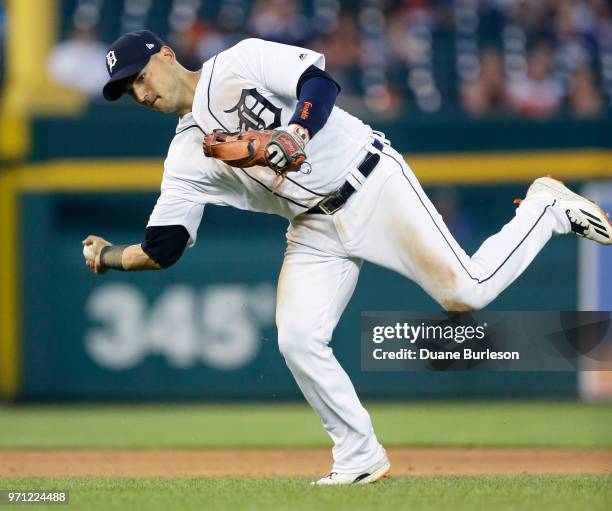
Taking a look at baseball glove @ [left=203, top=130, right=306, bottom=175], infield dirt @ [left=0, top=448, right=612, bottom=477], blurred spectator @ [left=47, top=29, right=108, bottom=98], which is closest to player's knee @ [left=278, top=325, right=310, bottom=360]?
baseball glove @ [left=203, top=130, right=306, bottom=175]

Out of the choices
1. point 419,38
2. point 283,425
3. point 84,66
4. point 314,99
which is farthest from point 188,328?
point 314,99

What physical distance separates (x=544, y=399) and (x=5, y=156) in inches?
189

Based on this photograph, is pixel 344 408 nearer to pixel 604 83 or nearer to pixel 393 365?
pixel 393 365

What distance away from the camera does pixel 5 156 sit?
32.2 ft

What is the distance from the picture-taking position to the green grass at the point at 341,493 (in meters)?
4.19

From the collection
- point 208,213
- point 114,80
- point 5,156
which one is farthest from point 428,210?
point 5,156

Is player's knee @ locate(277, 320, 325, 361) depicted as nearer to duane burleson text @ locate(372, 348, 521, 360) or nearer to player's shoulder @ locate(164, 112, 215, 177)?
duane burleson text @ locate(372, 348, 521, 360)

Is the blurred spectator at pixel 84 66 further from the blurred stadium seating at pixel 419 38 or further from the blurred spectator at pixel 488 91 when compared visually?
the blurred spectator at pixel 488 91

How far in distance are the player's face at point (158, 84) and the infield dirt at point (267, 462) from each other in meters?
1.83

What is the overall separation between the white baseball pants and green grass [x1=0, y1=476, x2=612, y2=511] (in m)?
0.34

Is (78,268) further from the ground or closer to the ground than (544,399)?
further from the ground

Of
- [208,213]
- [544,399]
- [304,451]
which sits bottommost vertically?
[544,399]

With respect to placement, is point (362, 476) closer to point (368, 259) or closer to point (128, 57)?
point (368, 259)

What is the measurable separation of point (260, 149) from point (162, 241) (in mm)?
742
